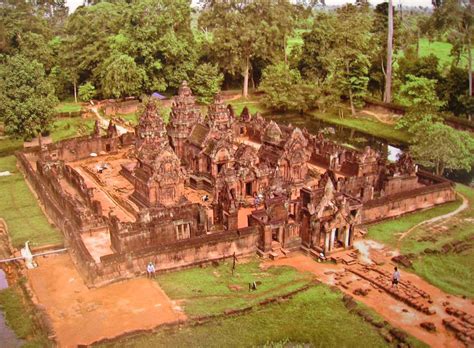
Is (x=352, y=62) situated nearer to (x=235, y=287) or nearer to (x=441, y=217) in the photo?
(x=441, y=217)

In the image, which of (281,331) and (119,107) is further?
(119,107)

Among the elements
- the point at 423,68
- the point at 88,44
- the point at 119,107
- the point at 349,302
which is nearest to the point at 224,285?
the point at 349,302

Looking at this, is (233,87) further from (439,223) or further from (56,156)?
(439,223)

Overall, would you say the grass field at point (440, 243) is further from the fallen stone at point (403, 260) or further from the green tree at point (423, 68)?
the green tree at point (423, 68)

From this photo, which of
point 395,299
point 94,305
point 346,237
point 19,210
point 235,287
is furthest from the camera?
point 19,210

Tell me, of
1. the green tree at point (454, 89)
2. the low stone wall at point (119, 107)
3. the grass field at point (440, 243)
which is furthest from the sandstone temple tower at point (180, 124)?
the green tree at point (454, 89)

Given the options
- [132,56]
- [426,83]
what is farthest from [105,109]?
[426,83]

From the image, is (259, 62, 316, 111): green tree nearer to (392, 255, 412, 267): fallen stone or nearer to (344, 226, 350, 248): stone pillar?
(344, 226, 350, 248): stone pillar
